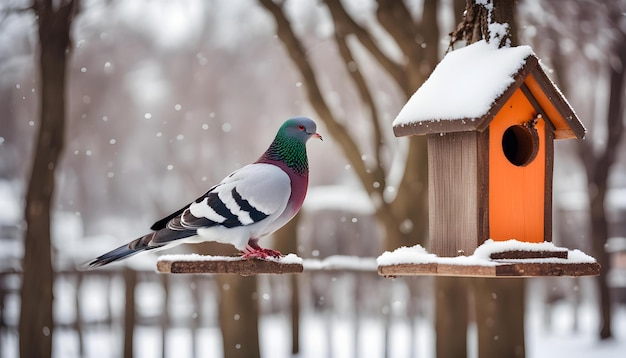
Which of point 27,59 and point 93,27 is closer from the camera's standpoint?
point 93,27

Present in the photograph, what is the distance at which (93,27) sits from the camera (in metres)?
12.4

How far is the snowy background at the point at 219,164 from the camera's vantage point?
471 inches

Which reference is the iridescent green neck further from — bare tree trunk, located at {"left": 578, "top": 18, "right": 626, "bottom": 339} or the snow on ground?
bare tree trunk, located at {"left": 578, "top": 18, "right": 626, "bottom": 339}

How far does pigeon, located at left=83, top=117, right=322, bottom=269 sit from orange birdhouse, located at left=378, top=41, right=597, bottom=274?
0.54 metres

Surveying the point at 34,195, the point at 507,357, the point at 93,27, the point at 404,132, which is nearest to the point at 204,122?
the point at 93,27

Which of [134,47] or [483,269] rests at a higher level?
[134,47]

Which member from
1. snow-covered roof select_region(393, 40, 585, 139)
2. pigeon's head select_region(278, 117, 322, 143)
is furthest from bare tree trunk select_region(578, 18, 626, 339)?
pigeon's head select_region(278, 117, 322, 143)

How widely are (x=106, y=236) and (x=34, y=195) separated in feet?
66.1

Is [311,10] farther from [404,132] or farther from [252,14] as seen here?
[404,132]

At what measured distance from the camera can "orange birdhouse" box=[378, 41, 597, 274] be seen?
4.04 meters

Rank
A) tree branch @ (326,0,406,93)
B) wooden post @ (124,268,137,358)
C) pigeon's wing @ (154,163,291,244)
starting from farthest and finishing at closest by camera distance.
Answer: wooden post @ (124,268,137,358) < tree branch @ (326,0,406,93) < pigeon's wing @ (154,163,291,244)

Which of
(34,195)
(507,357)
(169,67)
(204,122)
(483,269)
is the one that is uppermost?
(169,67)

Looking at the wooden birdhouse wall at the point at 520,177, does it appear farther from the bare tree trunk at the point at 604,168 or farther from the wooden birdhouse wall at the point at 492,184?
the bare tree trunk at the point at 604,168

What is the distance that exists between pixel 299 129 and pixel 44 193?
4.83 metres
